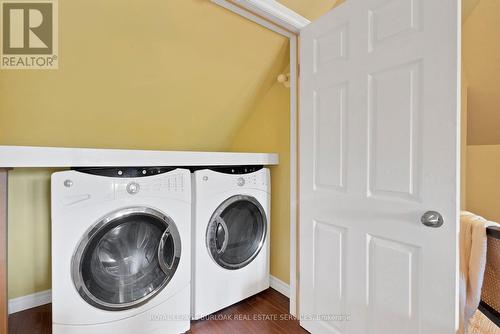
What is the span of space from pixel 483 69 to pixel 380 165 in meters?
1.35

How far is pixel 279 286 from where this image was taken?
197 centimetres

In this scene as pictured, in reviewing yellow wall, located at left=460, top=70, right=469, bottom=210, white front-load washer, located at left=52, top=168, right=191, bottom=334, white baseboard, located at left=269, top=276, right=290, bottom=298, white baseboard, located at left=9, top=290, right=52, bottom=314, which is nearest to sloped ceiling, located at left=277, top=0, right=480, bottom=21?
yellow wall, located at left=460, top=70, right=469, bottom=210

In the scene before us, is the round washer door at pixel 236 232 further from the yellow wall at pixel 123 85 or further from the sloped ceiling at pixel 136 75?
the sloped ceiling at pixel 136 75

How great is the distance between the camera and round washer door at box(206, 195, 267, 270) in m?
1.60

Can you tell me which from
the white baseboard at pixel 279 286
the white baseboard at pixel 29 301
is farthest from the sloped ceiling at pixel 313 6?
the white baseboard at pixel 29 301

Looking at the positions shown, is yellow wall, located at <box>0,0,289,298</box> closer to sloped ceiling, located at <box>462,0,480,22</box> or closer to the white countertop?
the white countertop

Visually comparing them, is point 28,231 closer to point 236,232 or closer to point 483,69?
point 236,232

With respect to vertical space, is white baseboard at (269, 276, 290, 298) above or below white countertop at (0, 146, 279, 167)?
below

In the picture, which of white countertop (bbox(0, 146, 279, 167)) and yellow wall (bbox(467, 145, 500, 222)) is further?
yellow wall (bbox(467, 145, 500, 222))

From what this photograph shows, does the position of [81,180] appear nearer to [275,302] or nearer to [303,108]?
[303,108]

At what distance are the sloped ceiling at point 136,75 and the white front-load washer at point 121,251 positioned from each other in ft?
1.85

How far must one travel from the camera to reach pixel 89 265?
118 centimetres

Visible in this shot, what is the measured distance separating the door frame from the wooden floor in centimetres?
12

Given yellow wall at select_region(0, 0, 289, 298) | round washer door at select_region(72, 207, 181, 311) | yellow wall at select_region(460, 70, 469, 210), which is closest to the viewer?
round washer door at select_region(72, 207, 181, 311)
